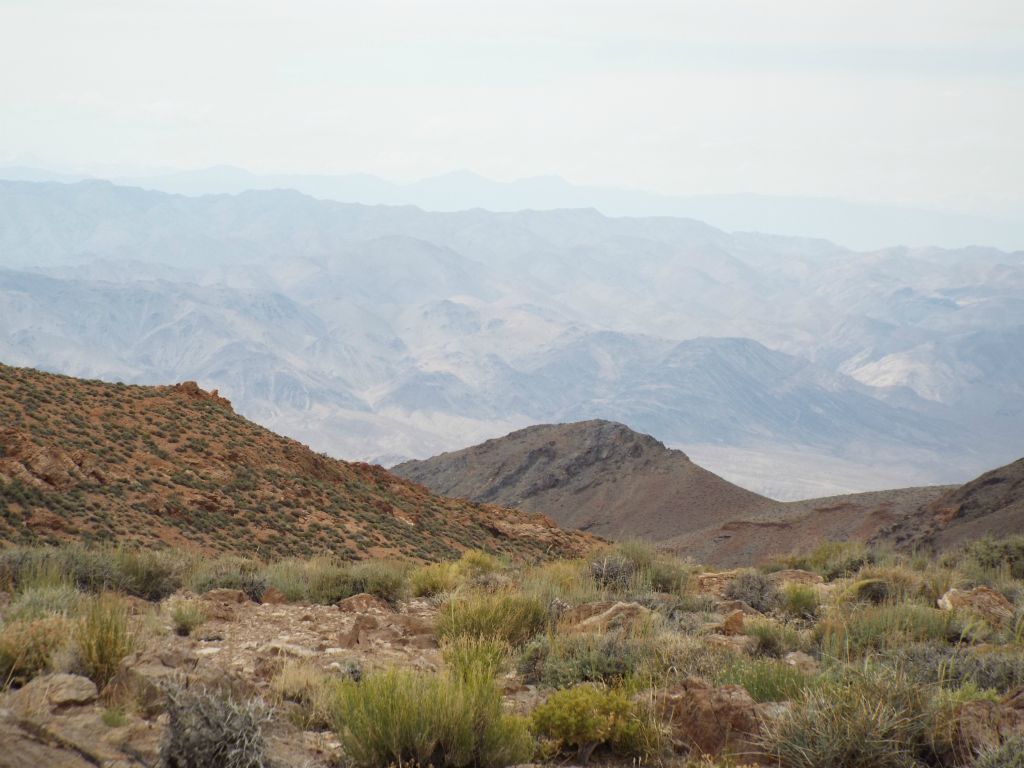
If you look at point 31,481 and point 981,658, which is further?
point 31,481

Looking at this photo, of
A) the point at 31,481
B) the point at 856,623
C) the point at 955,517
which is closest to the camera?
the point at 856,623

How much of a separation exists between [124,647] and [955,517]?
4556 centimetres

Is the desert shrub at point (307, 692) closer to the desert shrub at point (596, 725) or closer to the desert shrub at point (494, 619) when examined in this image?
the desert shrub at point (596, 725)

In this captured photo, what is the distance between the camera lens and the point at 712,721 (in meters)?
6.55

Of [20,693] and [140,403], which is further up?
[140,403]

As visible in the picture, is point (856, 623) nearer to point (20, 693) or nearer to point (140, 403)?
point (20, 693)

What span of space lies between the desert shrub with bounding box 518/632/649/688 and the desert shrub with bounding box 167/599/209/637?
3.61 metres

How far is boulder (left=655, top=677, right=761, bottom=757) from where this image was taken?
6406 mm

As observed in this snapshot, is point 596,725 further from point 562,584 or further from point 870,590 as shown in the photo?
point 870,590

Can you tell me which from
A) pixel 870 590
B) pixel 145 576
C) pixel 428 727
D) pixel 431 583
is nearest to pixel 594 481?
pixel 431 583

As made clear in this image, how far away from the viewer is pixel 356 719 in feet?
19.9

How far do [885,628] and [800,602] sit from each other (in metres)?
3.16

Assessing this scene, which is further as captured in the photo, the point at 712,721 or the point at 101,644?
the point at 101,644

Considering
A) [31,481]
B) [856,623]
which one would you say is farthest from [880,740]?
[31,481]
